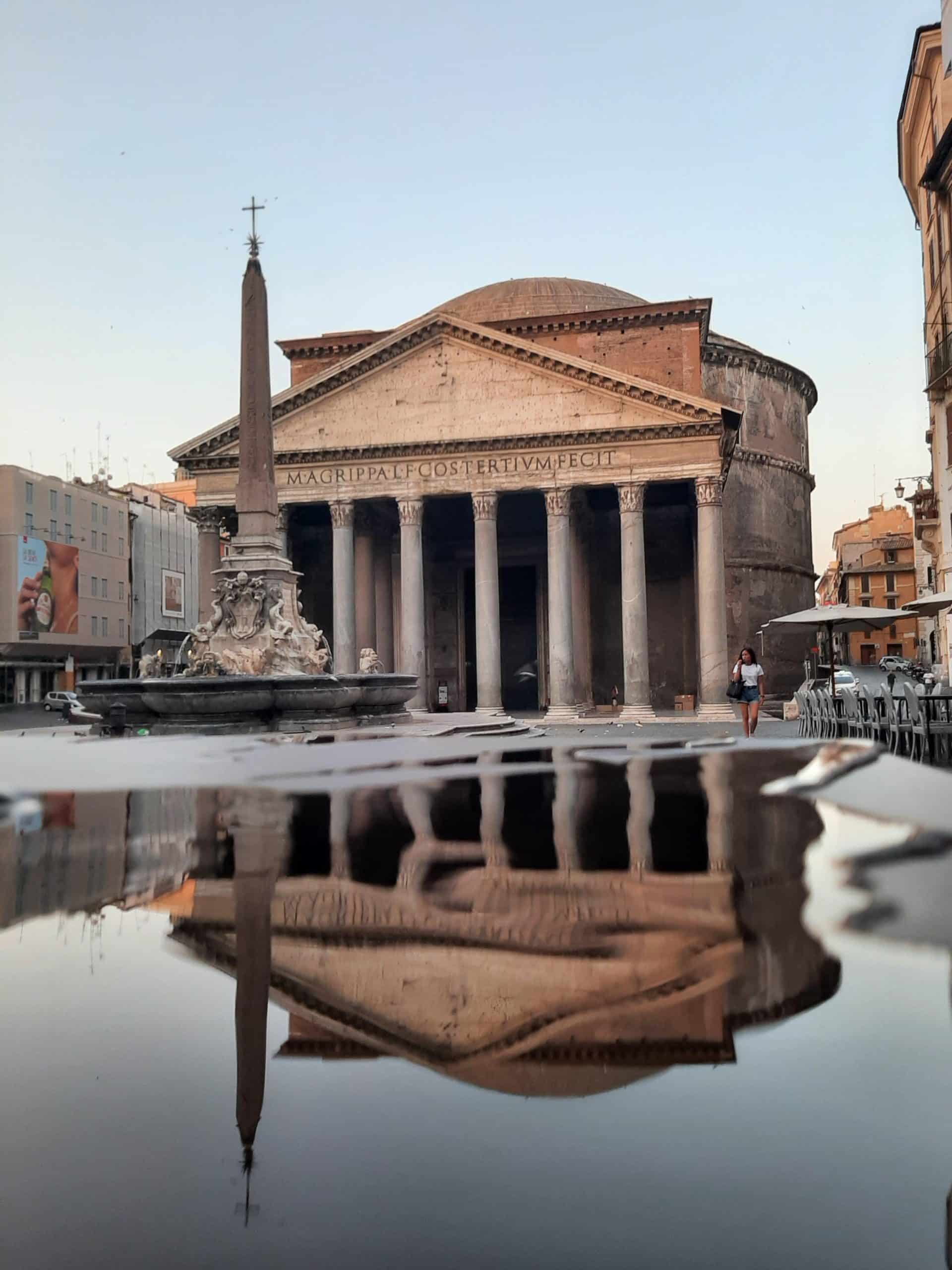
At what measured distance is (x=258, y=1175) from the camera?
2.16 meters

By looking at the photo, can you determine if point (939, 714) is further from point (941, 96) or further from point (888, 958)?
point (941, 96)

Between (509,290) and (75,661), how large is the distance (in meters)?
26.8

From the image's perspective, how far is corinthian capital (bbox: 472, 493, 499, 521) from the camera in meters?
28.7

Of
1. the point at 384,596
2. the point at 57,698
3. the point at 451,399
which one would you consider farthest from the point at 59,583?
the point at 451,399

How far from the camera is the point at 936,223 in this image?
75.7 feet

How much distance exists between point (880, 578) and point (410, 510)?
173 ft

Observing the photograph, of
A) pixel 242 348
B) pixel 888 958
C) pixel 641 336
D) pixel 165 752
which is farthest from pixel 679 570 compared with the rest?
pixel 888 958

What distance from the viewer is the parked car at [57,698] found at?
3931 centimetres

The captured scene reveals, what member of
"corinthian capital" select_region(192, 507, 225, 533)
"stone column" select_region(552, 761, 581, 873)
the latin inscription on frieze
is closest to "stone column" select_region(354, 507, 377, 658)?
the latin inscription on frieze

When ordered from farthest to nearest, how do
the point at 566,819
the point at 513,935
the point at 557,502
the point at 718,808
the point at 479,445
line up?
1. the point at 479,445
2. the point at 557,502
3. the point at 718,808
4. the point at 566,819
5. the point at 513,935

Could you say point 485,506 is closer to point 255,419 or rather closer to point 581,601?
point 581,601

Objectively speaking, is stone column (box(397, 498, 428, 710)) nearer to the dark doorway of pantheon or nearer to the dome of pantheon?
the dark doorway of pantheon

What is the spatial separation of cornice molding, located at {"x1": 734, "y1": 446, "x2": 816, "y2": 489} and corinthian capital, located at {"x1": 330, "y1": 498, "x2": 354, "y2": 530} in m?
16.6

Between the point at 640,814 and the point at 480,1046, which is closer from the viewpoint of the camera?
the point at 480,1046
